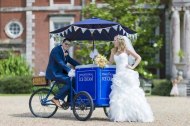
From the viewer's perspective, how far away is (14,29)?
34.0 m

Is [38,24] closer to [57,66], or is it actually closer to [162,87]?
[162,87]

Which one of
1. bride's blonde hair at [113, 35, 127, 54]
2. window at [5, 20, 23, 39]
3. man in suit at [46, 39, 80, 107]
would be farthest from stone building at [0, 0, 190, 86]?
bride's blonde hair at [113, 35, 127, 54]

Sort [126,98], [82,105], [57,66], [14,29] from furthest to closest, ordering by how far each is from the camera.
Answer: [14,29] < [57,66] < [82,105] < [126,98]

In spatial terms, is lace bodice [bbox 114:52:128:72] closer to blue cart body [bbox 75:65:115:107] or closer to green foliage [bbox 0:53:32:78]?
blue cart body [bbox 75:65:115:107]

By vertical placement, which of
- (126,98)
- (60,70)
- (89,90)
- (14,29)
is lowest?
(126,98)

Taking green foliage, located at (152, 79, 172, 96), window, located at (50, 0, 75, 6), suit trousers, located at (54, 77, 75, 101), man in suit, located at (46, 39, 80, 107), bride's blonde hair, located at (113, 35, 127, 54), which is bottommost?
green foliage, located at (152, 79, 172, 96)

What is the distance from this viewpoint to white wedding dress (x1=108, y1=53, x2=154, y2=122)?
1204 centimetres

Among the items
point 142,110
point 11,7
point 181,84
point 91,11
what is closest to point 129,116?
point 142,110

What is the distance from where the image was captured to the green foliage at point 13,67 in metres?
31.2

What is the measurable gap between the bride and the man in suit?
1.17 m

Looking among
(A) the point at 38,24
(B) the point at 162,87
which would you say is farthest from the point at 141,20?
(A) the point at 38,24

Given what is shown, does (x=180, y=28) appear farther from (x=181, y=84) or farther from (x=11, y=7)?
(x=11, y=7)

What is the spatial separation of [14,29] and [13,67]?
11.8ft

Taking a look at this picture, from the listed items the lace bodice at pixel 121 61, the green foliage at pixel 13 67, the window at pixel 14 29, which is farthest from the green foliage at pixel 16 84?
the lace bodice at pixel 121 61
